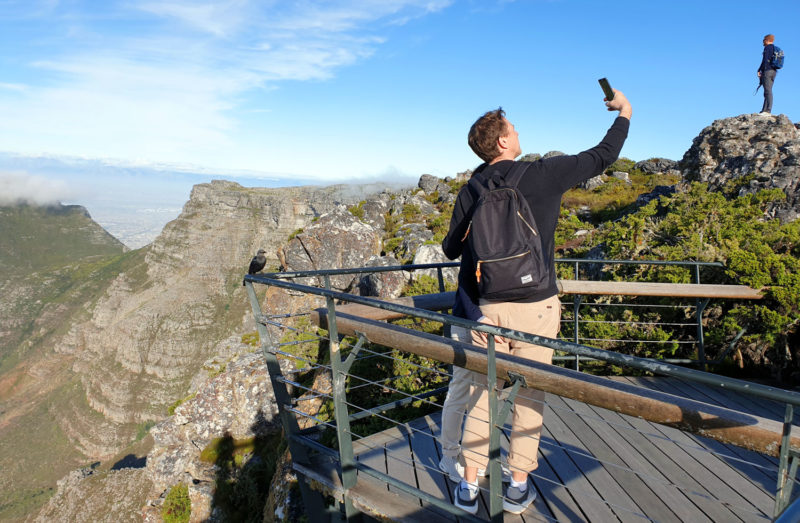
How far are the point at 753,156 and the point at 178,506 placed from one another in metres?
13.0

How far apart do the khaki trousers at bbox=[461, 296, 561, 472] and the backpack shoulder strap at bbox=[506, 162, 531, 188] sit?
581mm

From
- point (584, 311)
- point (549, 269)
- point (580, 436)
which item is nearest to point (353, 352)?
point (549, 269)

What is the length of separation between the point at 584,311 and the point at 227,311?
77722 millimetres

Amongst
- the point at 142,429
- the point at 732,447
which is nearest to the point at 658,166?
the point at 732,447

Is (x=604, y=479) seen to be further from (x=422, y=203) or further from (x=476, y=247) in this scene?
(x=422, y=203)

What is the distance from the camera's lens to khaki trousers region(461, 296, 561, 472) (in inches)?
86.0

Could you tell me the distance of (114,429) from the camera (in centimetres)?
6938

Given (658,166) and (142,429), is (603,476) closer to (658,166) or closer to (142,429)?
(658,166)

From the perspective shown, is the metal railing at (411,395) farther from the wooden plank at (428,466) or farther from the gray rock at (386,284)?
the gray rock at (386,284)

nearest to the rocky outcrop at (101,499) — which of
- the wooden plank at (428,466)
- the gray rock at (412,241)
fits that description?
the gray rock at (412,241)

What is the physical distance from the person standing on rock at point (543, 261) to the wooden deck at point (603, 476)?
21 cm

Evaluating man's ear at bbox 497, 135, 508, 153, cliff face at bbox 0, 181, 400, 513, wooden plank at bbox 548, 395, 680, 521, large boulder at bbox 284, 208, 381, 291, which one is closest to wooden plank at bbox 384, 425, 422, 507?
wooden plank at bbox 548, 395, 680, 521

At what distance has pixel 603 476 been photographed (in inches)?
112

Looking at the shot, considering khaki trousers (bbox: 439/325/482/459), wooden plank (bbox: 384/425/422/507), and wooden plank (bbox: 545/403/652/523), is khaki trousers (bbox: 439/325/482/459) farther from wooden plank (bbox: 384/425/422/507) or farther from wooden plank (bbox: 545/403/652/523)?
wooden plank (bbox: 545/403/652/523)
